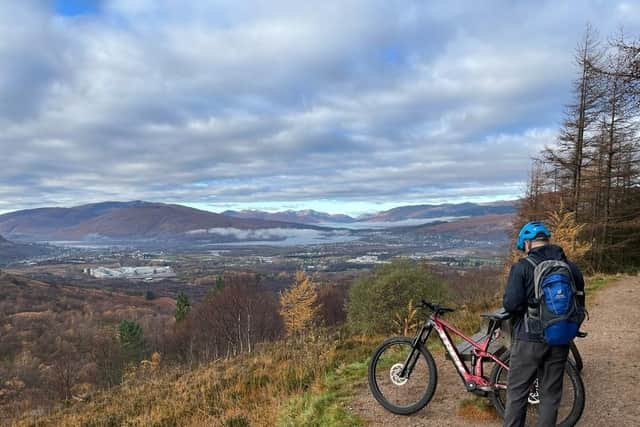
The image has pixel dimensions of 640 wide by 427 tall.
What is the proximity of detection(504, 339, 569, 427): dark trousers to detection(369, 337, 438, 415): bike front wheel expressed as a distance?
1228 mm

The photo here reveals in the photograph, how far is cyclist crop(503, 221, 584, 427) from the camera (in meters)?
3.62

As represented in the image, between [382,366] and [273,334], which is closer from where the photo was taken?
[382,366]

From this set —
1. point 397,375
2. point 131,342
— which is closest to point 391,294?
point 397,375

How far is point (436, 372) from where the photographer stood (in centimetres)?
495

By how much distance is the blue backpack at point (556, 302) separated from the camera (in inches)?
133

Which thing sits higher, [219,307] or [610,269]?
[610,269]

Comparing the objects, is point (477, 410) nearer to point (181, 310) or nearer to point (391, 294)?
point (391, 294)

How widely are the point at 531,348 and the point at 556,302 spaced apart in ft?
1.71

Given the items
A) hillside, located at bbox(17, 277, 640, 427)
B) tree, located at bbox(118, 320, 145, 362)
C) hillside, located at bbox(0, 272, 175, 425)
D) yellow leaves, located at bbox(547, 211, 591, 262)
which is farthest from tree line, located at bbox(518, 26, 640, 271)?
tree, located at bbox(118, 320, 145, 362)

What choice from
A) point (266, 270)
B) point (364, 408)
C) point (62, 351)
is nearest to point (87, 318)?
point (62, 351)

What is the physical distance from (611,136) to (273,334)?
3698cm

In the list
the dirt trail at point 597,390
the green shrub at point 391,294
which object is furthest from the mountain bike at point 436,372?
the green shrub at point 391,294

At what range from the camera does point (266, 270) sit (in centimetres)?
12050

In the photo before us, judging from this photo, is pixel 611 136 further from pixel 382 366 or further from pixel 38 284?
pixel 38 284
